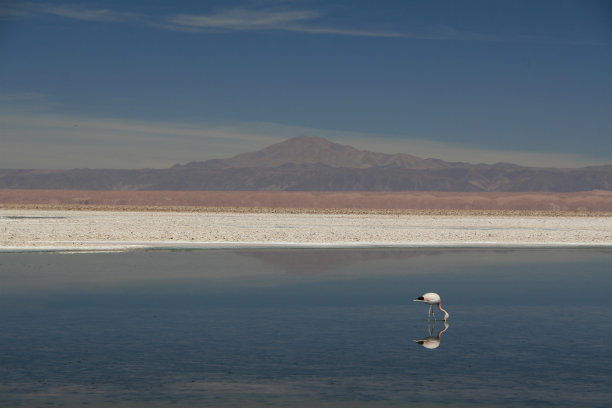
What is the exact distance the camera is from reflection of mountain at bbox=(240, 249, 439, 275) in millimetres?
Result: 23420

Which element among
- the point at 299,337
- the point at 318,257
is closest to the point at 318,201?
the point at 318,257

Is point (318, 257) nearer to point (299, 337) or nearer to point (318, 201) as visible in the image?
point (299, 337)

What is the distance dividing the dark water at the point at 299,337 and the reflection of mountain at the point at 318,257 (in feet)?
2.79

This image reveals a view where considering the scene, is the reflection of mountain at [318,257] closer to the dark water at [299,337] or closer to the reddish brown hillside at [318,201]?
the dark water at [299,337]

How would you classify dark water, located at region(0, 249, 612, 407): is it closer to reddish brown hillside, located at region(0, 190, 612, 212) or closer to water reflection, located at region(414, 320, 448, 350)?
water reflection, located at region(414, 320, 448, 350)

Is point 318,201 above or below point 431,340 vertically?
above

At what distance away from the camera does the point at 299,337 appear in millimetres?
12297

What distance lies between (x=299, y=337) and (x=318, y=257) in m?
14.6

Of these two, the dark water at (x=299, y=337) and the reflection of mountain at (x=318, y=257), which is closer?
the dark water at (x=299, y=337)

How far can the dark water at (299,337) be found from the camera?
29.9 ft

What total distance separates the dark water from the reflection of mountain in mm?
850

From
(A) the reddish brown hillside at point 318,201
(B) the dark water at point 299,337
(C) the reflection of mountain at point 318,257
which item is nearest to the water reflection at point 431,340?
(B) the dark water at point 299,337

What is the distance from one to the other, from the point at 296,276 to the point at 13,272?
743cm

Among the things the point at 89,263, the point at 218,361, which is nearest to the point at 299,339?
the point at 218,361
